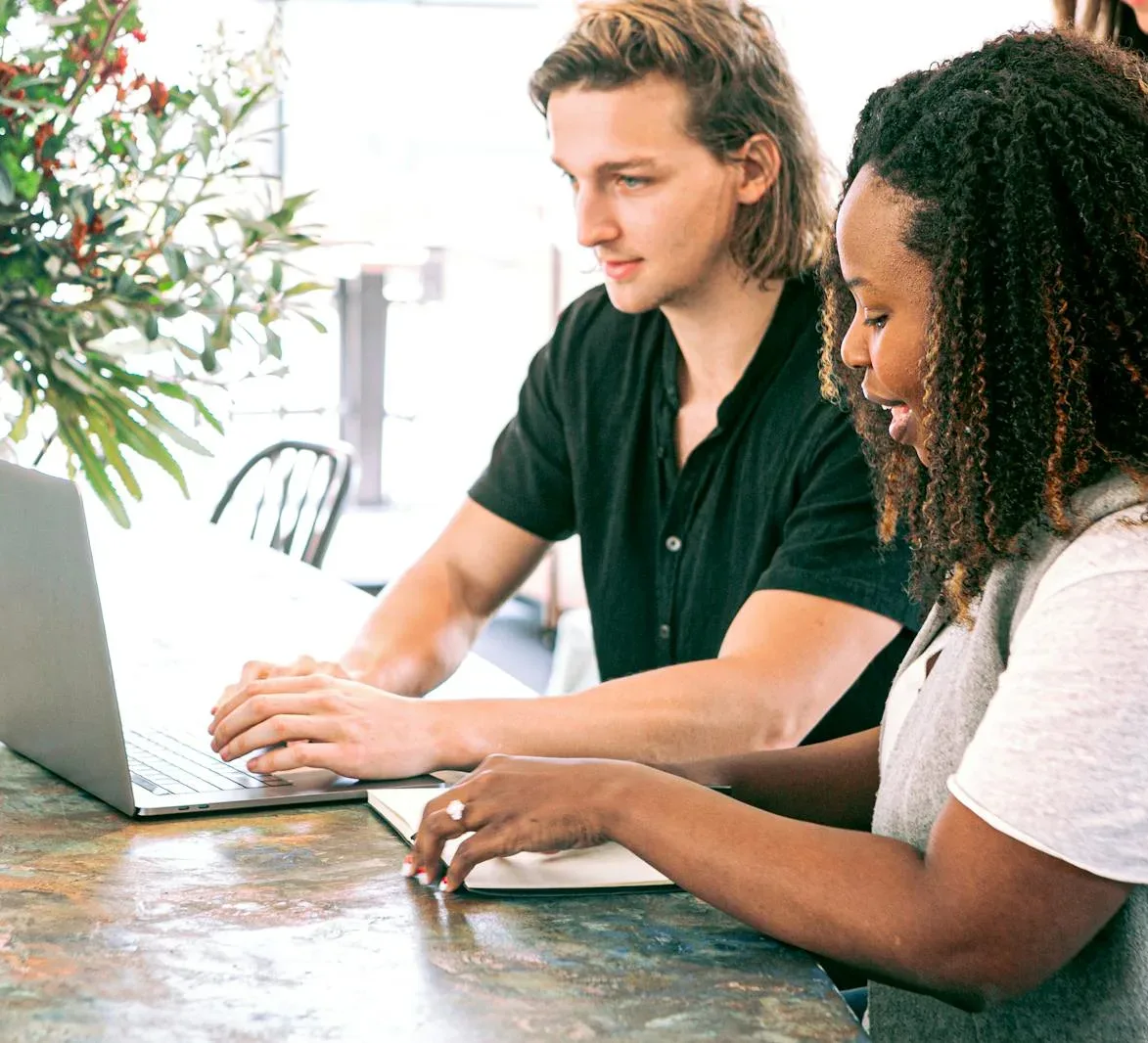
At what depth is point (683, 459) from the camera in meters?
1.72

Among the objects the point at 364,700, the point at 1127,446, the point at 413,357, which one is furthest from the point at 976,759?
the point at 413,357

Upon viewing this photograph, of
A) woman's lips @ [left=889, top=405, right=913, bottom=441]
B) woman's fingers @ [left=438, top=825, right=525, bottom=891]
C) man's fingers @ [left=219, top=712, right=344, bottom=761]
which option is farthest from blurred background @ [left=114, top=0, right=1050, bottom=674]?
woman's fingers @ [left=438, top=825, right=525, bottom=891]

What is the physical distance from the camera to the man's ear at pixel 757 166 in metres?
1.65

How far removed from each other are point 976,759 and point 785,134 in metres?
1.02

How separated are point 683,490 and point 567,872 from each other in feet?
2.52

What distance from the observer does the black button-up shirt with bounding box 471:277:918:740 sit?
4.83ft

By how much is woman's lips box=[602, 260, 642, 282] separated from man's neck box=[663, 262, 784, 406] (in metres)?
0.07

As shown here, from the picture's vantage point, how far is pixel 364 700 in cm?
122

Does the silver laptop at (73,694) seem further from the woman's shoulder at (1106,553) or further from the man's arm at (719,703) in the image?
the woman's shoulder at (1106,553)

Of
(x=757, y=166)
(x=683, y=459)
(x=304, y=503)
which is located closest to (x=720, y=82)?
(x=757, y=166)

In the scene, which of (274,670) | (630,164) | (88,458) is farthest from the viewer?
(630,164)

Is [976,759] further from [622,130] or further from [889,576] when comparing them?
[622,130]

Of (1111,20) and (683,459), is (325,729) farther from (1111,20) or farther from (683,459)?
(1111,20)

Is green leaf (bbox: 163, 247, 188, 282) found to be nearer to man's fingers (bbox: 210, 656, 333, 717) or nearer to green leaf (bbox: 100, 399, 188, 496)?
green leaf (bbox: 100, 399, 188, 496)
